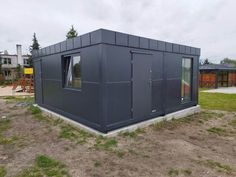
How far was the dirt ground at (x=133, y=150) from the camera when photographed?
116 inches

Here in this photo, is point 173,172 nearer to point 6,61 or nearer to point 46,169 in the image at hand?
point 46,169

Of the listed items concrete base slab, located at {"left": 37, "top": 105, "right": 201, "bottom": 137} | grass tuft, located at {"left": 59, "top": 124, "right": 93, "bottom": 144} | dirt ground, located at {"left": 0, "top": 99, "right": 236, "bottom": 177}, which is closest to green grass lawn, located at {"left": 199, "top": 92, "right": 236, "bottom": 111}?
concrete base slab, located at {"left": 37, "top": 105, "right": 201, "bottom": 137}

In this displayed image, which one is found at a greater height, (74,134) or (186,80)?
(186,80)

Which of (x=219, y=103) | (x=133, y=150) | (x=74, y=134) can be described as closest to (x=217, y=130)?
(x=133, y=150)

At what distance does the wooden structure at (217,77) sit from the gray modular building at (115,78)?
1329 centimetres

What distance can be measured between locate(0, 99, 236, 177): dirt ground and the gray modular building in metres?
0.57

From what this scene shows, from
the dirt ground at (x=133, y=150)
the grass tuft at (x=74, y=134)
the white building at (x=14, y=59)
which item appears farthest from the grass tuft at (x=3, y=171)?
the white building at (x=14, y=59)

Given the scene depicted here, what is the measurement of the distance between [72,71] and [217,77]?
691 inches

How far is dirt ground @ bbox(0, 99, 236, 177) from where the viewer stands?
2.94m

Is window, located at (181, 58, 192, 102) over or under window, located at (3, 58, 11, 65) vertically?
under

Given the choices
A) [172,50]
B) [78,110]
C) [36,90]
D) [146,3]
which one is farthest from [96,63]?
[146,3]

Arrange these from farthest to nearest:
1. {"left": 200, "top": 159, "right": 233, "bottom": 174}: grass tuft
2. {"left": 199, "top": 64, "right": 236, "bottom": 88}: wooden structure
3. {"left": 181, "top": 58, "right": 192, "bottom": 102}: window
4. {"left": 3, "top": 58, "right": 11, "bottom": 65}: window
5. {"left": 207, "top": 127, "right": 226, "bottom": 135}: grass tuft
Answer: {"left": 3, "top": 58, "right": 11, "bottom": 65}: window, {"left": 199, "top": 64, "right": 236, "bottom": 88}: wooden structure, {"left": 181, "top": 58, "right": 192, "bottom": 102}: window, {"left": 207, "top": 127, "right": 226, "bottom": 135}: grass tuft, {"left": 200, "top": 159, "right": 233, "bottom": 174}: grass tuft

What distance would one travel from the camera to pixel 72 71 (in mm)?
5383

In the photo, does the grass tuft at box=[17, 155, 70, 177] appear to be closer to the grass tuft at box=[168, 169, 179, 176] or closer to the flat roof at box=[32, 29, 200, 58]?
the grass tuft at box=[168, 169, 179, 176]
